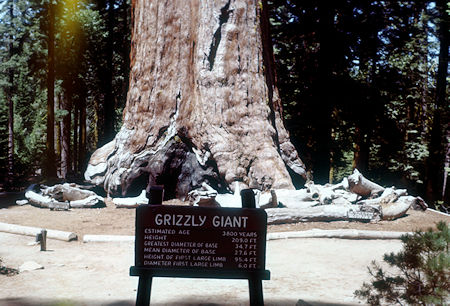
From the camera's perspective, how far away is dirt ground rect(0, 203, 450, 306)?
19.3 feet

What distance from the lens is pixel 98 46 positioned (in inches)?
1106

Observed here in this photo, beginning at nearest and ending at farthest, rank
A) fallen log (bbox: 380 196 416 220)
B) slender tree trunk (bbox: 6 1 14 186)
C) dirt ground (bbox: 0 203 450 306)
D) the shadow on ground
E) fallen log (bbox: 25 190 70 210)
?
the shadow on ground → dirt ground (bbox: 0 203 450 306) → fallen log (bbox: 380 196 416 220) → fallen log (bbox: 25 190 70 210) → slender tree trunk (bbox: 6 1 14 186)

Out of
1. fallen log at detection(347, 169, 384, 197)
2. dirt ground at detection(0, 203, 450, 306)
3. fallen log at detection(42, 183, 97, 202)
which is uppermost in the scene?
fallen log at detection(347, 169, 384, 197)

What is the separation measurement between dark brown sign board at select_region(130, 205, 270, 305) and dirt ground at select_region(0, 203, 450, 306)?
70.7 inches

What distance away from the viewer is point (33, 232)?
10.1 meters

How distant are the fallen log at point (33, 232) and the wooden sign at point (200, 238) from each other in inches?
248

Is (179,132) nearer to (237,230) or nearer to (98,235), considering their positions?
(98,235)

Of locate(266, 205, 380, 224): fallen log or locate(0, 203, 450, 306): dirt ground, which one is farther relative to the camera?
locate(266, 205, 380, 224): fallen log

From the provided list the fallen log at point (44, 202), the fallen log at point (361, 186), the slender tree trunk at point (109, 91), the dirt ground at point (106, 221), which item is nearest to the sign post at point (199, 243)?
the dirt ground at point (106, 221)

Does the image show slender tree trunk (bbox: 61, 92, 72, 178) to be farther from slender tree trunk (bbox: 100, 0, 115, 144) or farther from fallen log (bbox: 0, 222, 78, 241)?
fallen log (bbox: 0, 222, 78, 241)

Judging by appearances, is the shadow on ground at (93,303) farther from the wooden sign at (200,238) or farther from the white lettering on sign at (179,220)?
the white lettering on sign at (179,220)

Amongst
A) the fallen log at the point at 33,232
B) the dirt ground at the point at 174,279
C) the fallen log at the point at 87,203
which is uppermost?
the fallen log at the point at 87,203

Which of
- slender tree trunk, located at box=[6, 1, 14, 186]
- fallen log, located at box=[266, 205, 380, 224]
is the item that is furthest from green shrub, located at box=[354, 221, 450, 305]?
slender tree trunk, located at box=[6, 1, 14, 186]

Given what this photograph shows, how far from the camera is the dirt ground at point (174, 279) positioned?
5.88m
